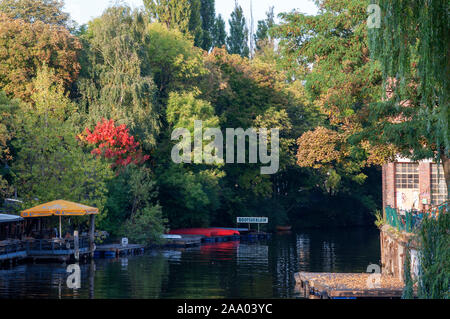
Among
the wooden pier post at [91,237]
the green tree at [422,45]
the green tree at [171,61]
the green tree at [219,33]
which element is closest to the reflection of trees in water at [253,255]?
the wooden pier post at [91,237]

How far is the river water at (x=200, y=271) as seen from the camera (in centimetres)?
2786

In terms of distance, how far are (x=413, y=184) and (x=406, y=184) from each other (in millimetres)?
382

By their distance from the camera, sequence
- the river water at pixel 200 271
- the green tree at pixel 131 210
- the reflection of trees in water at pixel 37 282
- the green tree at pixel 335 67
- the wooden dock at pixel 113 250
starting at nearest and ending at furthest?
the reflection of trees in water at pixel 37 282
the river water at pixel 200 271
the green tree at pixel 335 67
the wooden dock at pixel 113 250
the green tree at pixel 131 210

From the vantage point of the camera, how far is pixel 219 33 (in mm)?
84188

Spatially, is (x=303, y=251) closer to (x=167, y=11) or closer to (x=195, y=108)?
(x=195, y=108)

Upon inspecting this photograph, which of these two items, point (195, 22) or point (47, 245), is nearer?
point (47, 245)

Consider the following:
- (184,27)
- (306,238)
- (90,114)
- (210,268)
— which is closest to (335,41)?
(210,268)

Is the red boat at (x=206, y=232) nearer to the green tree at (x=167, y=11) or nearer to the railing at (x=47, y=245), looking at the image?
the railing at (x=47, y=245)

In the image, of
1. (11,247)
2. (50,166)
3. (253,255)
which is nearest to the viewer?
(11,247)

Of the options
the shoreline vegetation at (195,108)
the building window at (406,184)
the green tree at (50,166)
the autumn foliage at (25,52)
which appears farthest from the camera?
the autumn foliage at (25,52)

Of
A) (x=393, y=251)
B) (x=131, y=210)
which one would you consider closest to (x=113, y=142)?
(x=131, y=210)
